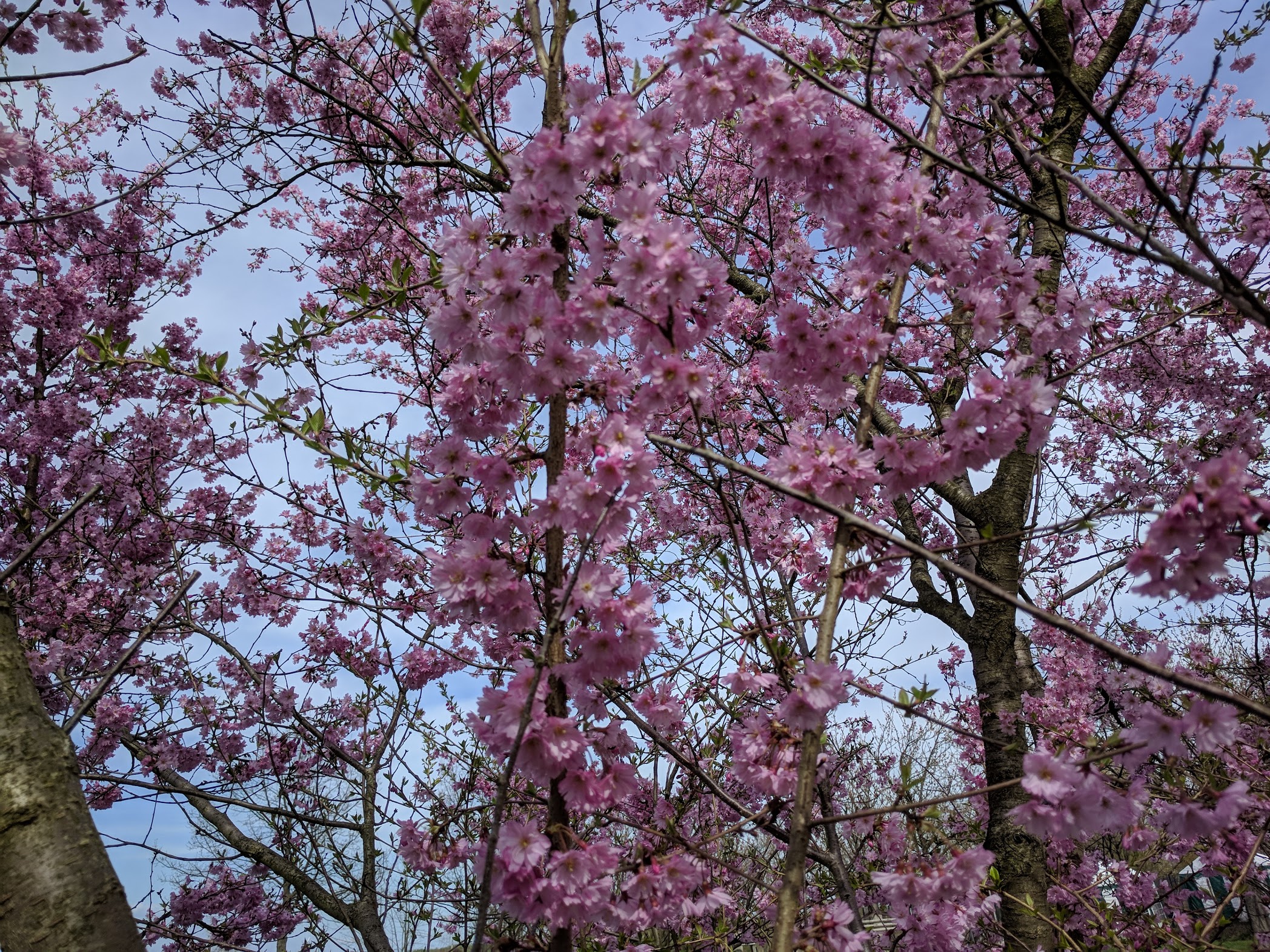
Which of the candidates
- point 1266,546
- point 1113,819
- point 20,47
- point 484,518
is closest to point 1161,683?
point 1266,546

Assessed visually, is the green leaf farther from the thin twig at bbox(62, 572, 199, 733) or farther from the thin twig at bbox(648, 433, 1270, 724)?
the thin twig at bbox(62, 572, 199, 733)

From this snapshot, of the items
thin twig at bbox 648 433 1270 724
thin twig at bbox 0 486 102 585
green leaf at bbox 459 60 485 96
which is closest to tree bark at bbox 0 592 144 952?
thin twig at bbox 0 486 102 585

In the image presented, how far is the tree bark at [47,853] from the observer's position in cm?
148

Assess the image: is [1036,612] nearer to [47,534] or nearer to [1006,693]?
[47,534]

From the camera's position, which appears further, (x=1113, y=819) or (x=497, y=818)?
(x=1113, y=819)

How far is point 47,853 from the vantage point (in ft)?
5.07

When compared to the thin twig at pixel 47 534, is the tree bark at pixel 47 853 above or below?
below

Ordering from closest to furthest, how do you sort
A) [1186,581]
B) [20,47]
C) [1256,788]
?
[1186,581] < [1256,788] < [20,47]

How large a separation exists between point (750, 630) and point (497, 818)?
3.25ft

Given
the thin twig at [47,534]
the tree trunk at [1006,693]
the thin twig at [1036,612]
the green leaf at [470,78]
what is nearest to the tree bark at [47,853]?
the thin twig at [47,534]

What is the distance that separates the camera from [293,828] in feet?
15.0

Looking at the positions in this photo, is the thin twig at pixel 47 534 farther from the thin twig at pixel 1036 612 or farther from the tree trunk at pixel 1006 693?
the tree trunk at pixel 1006 693

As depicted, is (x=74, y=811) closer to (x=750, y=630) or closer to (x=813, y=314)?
(x=750, y=630)

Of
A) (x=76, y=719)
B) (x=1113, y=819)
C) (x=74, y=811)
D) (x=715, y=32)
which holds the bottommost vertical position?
(x=1113, y=819)
